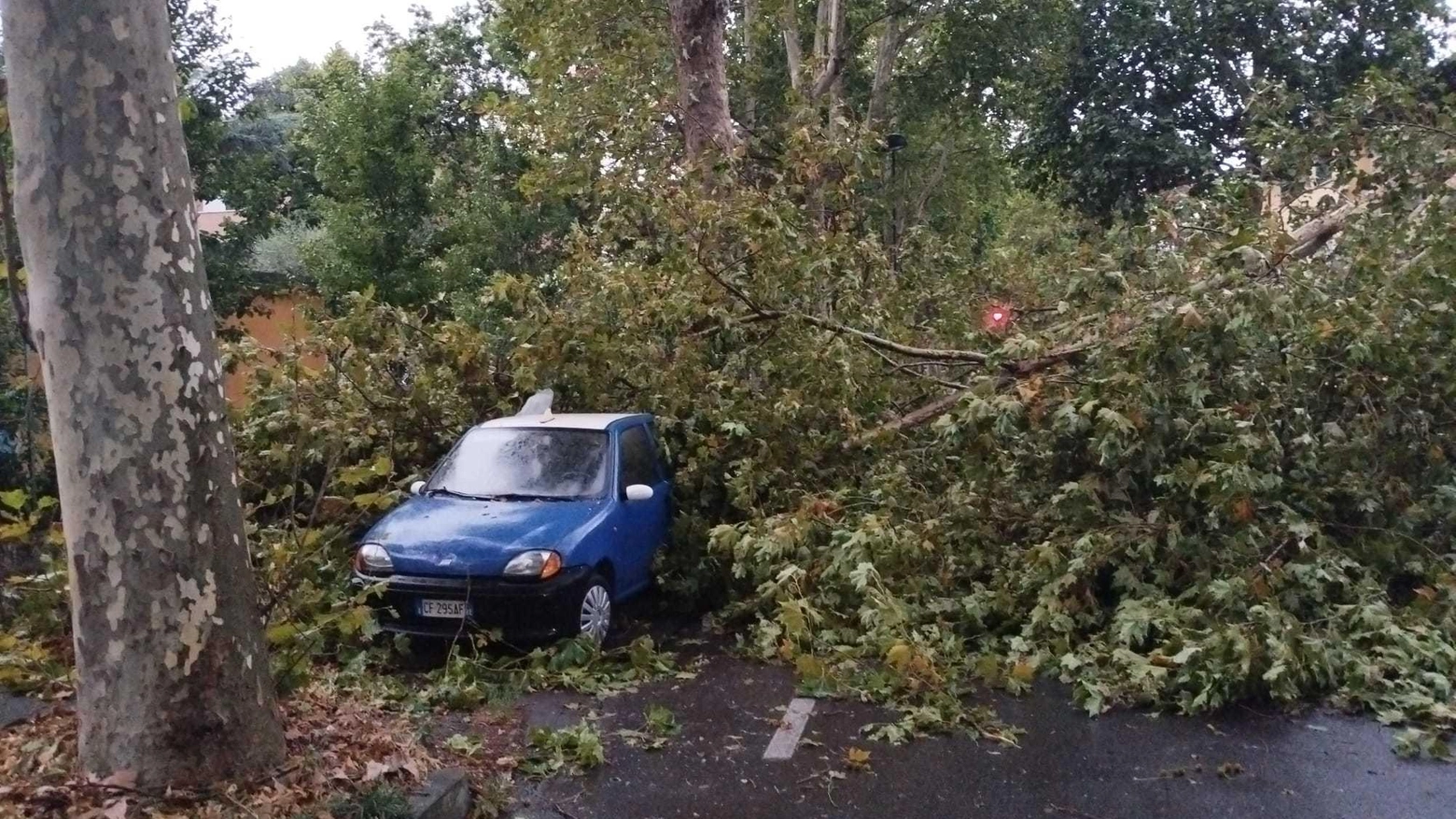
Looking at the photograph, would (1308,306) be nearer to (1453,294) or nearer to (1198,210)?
(1453,294)

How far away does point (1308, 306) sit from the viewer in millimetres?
8891

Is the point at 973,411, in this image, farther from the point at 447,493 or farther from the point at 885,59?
the point at 885,59

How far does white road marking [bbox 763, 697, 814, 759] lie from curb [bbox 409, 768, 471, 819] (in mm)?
1556

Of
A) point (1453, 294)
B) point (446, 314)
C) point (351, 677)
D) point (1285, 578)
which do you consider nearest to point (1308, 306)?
point (1453, 294)

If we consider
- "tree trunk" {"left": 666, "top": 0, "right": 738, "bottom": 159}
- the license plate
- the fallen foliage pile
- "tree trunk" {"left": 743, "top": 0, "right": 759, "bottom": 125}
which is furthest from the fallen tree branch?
"tree trunk" {"left": 743, "top": 0, "right": 759, "bottom": 125}

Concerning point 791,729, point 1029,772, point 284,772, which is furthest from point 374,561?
point 1029,772

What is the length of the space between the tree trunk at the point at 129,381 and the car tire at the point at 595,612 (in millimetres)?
3568

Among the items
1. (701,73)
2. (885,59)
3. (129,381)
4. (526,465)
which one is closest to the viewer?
(129,381)

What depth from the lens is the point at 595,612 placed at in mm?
8352

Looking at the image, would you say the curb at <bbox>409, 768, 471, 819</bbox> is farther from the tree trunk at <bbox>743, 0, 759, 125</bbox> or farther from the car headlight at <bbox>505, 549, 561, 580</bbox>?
the tree trunk at <bbox>743, 0, 759, 125</bbox>

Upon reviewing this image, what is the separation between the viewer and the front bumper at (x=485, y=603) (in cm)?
786

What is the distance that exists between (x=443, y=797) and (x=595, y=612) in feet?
10.8

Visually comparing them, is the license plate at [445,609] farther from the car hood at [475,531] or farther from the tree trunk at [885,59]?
the tree trunk at [885,59]

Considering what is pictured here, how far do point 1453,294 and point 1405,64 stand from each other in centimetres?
1216
